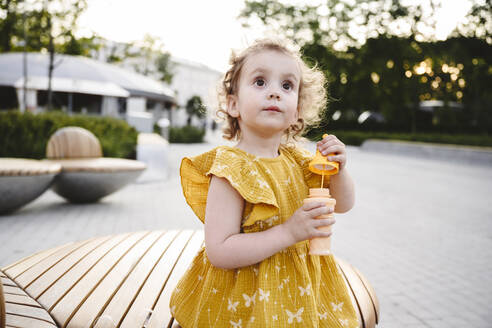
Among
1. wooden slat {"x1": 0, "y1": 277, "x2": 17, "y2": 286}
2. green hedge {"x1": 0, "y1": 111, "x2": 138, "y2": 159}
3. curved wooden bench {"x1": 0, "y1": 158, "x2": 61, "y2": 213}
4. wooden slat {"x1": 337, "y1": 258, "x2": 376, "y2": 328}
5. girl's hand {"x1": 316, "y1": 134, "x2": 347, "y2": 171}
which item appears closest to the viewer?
girl's hand {"x1": 316, "y1": 134, "x2": 347, "y2": 171}

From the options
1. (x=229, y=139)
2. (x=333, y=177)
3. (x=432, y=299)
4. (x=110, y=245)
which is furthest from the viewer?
(x=432, y=299)

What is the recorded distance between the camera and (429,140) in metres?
20.9

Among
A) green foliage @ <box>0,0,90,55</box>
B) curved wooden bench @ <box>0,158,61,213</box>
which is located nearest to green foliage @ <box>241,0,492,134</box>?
green foliage @ <box>0,0,90,55</box>

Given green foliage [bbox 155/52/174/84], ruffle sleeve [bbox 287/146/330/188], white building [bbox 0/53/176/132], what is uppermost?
green foliage [bbox 155/52/174/84]

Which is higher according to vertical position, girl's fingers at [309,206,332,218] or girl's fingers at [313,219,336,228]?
girl's fingers at [309,206,332,218]

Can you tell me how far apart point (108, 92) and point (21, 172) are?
10.7 meters

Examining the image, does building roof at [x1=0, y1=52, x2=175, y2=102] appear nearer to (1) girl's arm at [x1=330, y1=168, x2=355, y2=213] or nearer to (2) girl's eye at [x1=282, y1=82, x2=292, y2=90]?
(2) girl's eye at [x1=282, y1=82, x2=292, y2=90]

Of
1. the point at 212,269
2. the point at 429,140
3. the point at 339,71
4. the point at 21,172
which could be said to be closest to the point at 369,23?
the point at 339,71

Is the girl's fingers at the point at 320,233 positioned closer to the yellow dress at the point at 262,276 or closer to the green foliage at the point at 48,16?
the yellow dress at the point at 262,276

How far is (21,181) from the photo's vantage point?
4.76m

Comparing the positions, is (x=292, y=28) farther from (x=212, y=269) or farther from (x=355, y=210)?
(x=212, y=269)

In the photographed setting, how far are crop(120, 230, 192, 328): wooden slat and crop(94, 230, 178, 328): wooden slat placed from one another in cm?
2

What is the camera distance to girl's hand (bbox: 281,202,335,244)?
3.71 ft

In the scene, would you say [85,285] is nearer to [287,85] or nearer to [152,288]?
[152,288]
